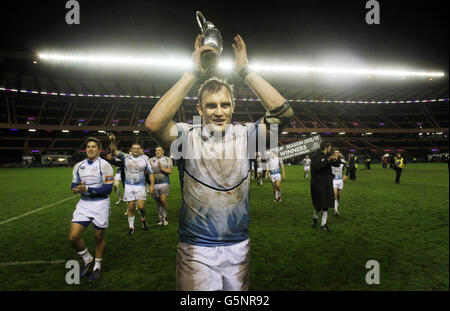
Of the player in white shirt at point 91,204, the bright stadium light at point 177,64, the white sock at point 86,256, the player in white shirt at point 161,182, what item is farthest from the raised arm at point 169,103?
the bright stadium light at point 177,64

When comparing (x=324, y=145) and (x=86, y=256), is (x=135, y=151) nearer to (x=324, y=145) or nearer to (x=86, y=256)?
(x=86, y=256)

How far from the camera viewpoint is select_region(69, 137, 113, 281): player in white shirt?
3.79 metres

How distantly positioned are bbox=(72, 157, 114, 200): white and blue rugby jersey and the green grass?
138cm

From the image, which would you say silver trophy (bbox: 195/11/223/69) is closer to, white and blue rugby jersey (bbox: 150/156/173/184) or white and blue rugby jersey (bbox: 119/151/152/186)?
white and blue rugby jersey (bbox: 119/151/152/186)

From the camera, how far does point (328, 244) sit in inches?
205

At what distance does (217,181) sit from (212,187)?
0.18ft

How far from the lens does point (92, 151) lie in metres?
4.20

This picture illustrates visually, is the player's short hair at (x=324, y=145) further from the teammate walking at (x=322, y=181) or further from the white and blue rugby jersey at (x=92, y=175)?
the white and blue rugby jersey at (x=92, y=175)

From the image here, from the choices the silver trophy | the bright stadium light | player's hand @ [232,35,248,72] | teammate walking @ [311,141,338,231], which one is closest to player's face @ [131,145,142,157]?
teammate walking @ [311,141,338,231]

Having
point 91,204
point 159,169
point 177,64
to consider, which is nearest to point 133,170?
point 159,169

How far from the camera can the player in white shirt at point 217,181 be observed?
153cm

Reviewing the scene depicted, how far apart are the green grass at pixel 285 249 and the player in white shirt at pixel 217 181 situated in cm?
235
